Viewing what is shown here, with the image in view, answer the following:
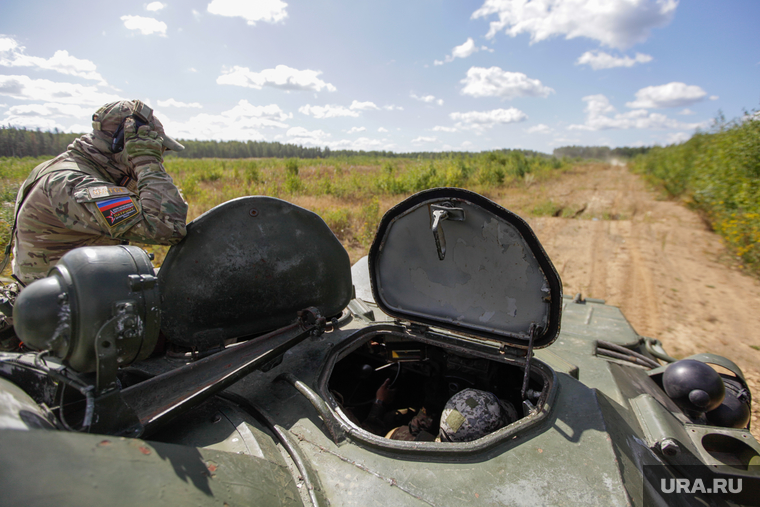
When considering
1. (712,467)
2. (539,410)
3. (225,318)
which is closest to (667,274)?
(712,467)

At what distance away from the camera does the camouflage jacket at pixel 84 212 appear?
2.29 meters

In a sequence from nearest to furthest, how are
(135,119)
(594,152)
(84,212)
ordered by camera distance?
(84,212), (135,119), (594,152)

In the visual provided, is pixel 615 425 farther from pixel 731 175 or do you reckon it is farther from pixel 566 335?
pixel 731 175

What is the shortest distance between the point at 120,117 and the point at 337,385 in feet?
8.17

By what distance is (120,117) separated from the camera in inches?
109

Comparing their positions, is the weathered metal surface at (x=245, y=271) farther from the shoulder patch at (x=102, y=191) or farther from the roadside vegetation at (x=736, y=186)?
the roadside vegetation at (x=736, y=186)

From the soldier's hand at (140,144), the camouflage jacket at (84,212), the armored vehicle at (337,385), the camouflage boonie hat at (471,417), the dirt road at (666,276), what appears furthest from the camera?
the dirt road at (666,276)

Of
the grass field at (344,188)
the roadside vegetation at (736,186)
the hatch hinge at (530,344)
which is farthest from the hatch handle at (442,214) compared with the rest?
the roadside vegetation at (736,186)

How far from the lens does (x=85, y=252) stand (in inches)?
55.2

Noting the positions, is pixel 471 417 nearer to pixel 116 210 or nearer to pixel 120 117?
pixel 116 210

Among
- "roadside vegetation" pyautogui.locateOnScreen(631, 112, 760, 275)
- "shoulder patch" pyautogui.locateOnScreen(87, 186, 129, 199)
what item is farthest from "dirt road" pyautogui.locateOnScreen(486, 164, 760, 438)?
"shoulder patch" pyautogui.locateOnScreen(87, 186, 129, 199)

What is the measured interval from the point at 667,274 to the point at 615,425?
915cm

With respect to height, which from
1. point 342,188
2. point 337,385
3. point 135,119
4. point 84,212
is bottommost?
point 337,385

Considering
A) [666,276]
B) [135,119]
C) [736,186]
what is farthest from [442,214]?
[736,186]
